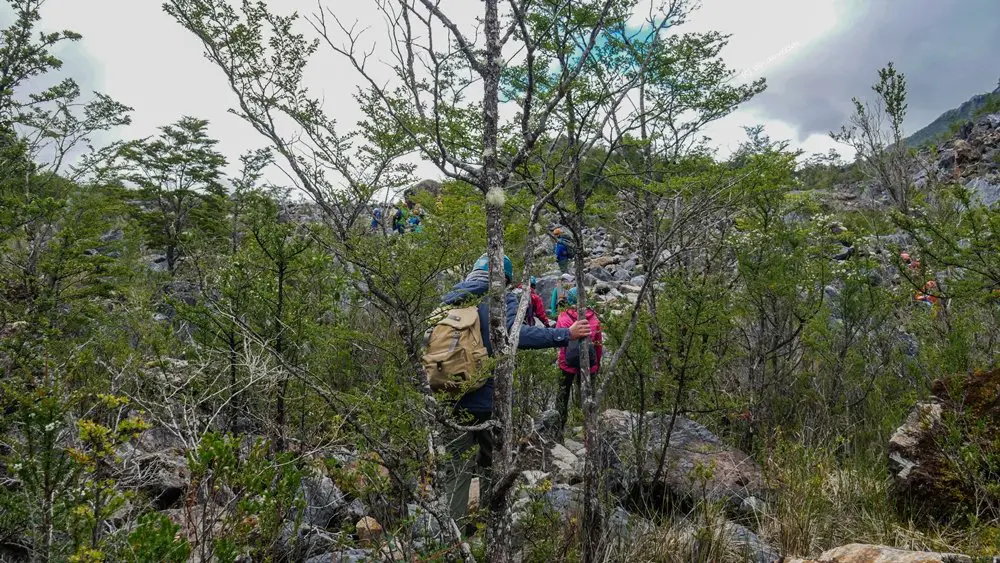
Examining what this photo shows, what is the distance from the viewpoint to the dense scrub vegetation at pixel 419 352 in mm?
1996

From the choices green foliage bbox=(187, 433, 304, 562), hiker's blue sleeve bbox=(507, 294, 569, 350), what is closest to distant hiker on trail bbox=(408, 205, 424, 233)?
hiker's blue sleeve bbox=(507, 294, 569, 350)

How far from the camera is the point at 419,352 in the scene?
2.49 meters

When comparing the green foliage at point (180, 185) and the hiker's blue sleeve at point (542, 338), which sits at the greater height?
the green foliage at point (180, 185)

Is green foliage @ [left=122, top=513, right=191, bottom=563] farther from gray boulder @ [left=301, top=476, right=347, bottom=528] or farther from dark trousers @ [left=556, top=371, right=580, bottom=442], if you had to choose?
dark trousers @ [left=556, top=371, right=580, bottom=442]

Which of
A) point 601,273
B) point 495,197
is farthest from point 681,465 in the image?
point 601,273

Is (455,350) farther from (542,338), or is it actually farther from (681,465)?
(681,465)

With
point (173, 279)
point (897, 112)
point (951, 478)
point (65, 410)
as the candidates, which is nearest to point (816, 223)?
point (951, 478)

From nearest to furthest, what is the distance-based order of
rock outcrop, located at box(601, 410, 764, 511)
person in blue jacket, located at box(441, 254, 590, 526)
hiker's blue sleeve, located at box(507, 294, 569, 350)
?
person in blue jacket, located at box(441, 254, 590, 526), hiker's blue sleeve, located at box(507, 294, 569, 350), rock outcrop, located at box(601, 410, 764, 511)

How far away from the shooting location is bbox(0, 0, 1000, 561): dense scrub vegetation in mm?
1996

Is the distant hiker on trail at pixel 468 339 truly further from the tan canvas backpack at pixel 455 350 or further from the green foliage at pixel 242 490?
the green foliage at pixel 242 490

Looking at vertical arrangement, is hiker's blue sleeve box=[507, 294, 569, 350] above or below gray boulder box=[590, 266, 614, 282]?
below

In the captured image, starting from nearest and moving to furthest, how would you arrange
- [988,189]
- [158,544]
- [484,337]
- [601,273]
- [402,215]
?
[158,544] < [484,337] < [402,215] < [988,189] < [601,273]

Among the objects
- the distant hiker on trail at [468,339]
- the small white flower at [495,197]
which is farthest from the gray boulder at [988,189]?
the small white flower at [495,197]

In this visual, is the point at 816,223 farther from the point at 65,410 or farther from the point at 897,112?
the point at 65,410
